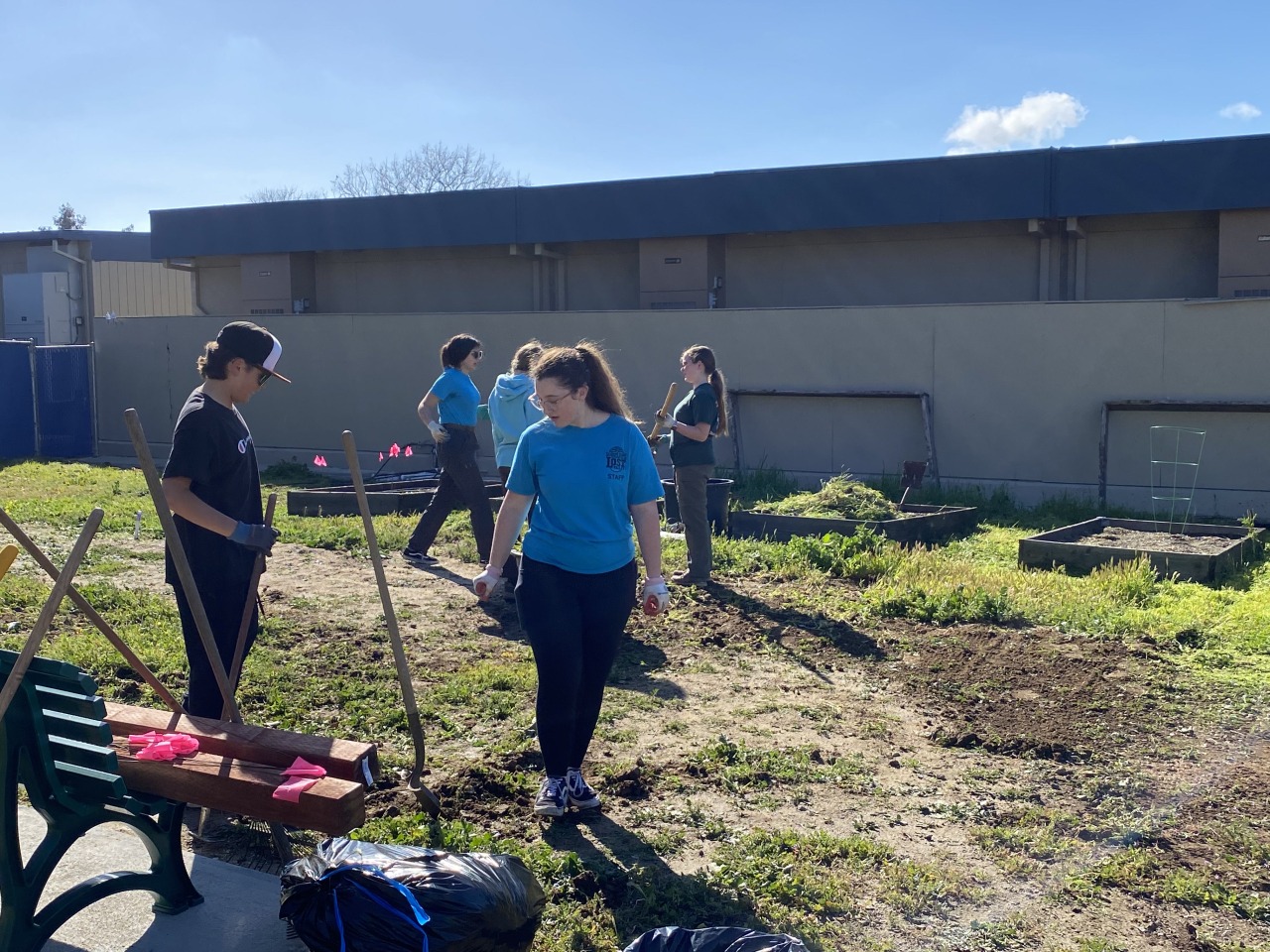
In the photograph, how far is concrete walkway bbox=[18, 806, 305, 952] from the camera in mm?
3840

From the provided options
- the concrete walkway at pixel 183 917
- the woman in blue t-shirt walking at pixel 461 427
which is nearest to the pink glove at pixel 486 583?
the concrete walkway at pixel 183 917

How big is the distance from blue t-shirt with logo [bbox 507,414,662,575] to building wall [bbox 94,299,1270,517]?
10.8 metres

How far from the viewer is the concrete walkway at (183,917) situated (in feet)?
12.6

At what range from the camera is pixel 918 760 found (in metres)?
5.55

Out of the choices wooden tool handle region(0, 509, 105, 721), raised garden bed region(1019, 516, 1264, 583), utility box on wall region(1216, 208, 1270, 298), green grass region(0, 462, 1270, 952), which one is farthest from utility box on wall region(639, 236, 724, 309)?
wooden tool handle region(0, 509, 105, 721)

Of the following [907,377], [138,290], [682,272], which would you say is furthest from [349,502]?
[138,290]

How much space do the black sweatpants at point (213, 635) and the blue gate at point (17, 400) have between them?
59.3 ft

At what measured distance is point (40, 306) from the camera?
28.0m

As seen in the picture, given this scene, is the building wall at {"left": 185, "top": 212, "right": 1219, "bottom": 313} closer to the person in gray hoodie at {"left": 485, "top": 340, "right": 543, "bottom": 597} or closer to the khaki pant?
the khaki pant

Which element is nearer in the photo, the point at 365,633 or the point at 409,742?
the point at 409,742

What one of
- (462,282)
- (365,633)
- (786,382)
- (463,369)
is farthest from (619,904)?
(462,282)

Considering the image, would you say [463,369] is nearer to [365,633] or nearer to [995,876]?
[365,633]

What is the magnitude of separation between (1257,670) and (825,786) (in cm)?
322

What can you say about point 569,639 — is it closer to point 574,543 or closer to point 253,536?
point 574,543
